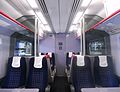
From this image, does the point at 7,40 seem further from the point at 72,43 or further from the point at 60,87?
the point at 72,43

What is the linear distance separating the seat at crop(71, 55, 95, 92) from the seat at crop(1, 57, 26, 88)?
3.36 ft

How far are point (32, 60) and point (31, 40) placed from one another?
1468mm

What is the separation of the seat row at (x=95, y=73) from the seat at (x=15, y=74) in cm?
102

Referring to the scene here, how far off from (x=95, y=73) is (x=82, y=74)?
0.26 metres

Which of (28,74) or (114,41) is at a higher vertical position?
(114,41)

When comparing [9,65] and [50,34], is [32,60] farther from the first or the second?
[50,34]

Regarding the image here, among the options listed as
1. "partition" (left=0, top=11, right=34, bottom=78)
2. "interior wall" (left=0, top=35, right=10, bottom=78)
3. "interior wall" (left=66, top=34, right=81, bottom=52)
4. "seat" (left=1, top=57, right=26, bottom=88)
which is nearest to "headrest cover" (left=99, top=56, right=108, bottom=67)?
"seat" (left=1, top=57, right=26, bottom=88)

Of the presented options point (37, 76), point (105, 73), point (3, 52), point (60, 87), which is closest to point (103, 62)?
point (105, 73)

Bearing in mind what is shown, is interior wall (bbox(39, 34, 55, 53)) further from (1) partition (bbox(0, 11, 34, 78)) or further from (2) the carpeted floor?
(1) partition (bbox(0, 11, 34, 78))

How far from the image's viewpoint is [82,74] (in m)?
2.40

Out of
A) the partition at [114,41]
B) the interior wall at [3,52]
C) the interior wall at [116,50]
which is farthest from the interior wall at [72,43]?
the interior wall at [3,52]

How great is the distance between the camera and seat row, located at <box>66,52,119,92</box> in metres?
2.34

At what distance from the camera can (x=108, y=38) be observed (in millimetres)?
2783

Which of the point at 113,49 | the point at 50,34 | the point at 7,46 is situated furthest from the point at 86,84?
the point at 50,34
